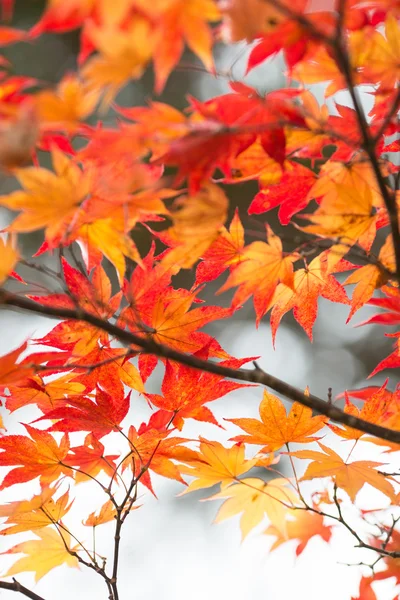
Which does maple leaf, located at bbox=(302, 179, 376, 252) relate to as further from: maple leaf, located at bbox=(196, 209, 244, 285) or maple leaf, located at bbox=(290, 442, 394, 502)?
maple leaf, located at bbox=(290, 442, 394, 502)

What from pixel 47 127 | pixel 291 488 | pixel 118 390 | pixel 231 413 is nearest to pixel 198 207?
pixel 47 127

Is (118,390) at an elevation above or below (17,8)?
below

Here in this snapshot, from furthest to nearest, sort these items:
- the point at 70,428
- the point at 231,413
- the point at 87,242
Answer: the point at 231,413, the point at 70,428, the point at 87,242

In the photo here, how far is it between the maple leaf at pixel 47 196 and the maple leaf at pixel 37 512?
1.29 ft

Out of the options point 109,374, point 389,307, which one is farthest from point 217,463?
point 389,307

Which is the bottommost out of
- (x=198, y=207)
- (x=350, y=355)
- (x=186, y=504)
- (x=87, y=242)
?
(x=186, y=504)

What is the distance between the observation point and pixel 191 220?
0.57 m

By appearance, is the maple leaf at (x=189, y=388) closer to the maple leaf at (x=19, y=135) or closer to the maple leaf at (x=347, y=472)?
the maple leaf at (x=347, y=472)

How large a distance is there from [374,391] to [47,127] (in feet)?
1.89

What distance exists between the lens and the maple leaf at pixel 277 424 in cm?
87

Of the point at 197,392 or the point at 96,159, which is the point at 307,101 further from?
the point at 197,392

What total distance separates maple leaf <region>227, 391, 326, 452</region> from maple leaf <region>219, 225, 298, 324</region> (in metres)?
0.17

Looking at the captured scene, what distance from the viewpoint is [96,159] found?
25.1 inches

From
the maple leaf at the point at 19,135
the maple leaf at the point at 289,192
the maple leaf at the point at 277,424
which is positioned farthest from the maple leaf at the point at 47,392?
the maple leaf at the point at 19,135
